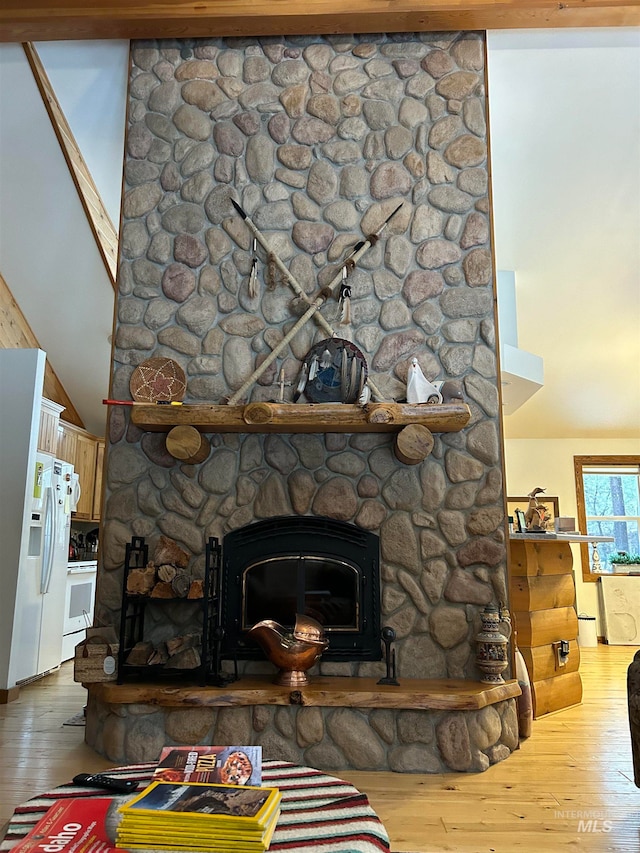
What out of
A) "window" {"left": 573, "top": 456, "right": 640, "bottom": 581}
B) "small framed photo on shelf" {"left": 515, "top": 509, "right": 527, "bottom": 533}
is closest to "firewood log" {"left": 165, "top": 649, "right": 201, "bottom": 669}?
"small framed photo on shelf" {"left": 515, "top": 509, "right": 527, "bottom": 533}

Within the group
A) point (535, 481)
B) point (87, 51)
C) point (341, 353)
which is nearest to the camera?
point (341, 353)

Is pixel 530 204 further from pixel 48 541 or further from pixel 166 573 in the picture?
pixel 48 541

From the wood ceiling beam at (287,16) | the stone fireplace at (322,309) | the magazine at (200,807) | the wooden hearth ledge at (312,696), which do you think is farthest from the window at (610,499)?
the magazine at (200,807)

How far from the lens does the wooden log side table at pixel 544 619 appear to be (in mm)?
3820

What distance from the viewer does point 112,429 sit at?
347 centimetres

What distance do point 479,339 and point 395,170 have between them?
106cm

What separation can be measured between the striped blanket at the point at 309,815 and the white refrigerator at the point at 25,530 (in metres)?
2.84

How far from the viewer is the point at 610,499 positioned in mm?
7664

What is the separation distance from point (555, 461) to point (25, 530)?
18.7ft

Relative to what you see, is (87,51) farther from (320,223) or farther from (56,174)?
(320,223)

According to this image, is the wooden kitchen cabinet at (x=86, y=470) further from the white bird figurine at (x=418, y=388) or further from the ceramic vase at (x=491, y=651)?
the ceramic vase at (x=491, y=651)

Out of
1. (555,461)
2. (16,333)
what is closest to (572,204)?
(555,461)

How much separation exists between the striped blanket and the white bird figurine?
200 centimetres

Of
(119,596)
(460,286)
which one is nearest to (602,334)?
(460,286)
